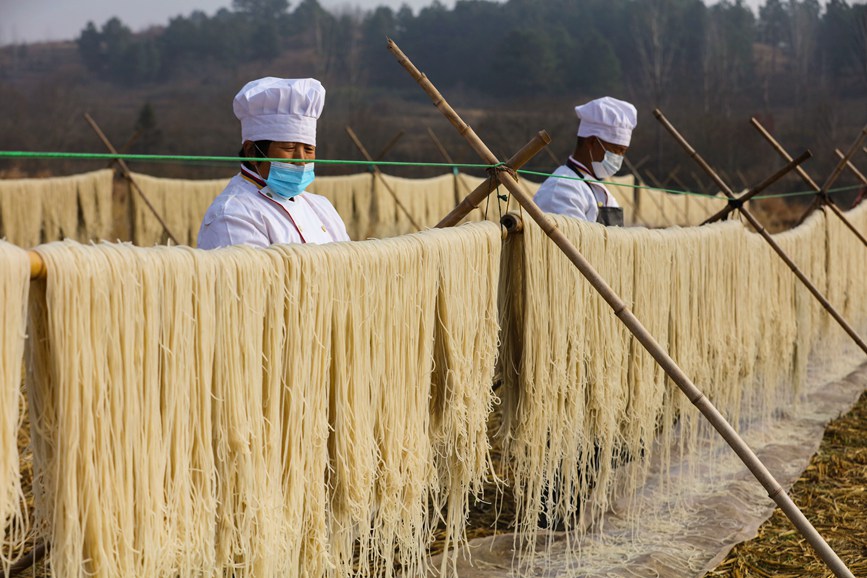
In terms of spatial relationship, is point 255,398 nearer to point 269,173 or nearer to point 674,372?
point 269,173

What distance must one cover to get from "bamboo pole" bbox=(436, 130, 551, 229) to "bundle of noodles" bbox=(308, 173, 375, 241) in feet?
34.6

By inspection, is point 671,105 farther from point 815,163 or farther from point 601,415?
point 601,415

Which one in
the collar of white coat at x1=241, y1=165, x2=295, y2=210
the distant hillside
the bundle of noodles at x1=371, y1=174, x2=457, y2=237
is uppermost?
the distant hillside

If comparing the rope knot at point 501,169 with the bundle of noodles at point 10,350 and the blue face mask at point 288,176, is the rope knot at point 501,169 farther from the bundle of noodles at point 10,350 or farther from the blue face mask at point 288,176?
the bundle of noodles at point 10,350

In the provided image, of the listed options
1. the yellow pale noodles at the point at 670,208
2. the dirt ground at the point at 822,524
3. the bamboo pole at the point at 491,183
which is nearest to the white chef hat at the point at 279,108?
the bamboo pole at the point at 491,183

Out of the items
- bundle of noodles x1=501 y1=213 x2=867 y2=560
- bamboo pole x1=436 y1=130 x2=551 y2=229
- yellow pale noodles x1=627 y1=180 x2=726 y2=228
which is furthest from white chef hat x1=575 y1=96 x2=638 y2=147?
yellow pale noodles x1=627 y1=180 x2=726 y2=228

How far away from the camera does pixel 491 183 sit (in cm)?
392

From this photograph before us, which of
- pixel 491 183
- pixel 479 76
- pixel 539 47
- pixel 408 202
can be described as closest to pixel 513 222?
pixel 491 183

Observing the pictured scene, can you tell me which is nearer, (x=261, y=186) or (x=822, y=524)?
(x=261, y=186)

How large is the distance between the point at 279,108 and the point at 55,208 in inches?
357

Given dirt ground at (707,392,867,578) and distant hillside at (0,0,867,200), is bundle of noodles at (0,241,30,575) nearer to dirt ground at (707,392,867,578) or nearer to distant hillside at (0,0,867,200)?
dirt ground at (707,392,867,578)

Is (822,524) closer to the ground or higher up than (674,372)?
closer to the ground

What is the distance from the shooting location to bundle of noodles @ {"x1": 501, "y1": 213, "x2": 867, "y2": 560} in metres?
4.02

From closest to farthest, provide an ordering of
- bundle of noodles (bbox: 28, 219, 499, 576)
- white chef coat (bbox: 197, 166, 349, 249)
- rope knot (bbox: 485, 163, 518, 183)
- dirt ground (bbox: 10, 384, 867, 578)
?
bundle of noodles (bbox: 28, 219, 499, 576) → white chef coat (bbox: 197, 166, 349, 249) → rope knot (bbox: 485, 163, 518, 183) → dirt ground (bbox: 10, 384, 867, 578)
